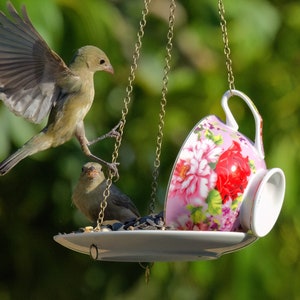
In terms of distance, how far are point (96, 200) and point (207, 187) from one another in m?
0.79

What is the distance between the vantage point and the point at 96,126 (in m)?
6.38

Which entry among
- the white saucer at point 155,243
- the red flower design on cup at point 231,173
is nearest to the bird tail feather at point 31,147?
the white saucer at point 155,243

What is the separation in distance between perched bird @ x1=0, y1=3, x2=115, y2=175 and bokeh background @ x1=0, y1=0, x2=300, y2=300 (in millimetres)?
575

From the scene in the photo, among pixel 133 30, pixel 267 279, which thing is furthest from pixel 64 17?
pixel 267 279

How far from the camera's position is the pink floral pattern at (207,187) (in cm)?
427

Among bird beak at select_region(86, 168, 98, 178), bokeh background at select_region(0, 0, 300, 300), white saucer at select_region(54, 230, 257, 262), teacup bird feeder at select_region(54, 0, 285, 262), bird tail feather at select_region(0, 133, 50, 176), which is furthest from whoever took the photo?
bokeh background at select_region(0, 0, 300, 300)

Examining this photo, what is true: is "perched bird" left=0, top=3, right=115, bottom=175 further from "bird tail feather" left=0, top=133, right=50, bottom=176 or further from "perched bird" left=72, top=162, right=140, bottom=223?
"perched bird" left=72, top=162, right=140, bottom=223

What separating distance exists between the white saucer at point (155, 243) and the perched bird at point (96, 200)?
560mm

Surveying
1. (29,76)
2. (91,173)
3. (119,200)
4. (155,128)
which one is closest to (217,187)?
(119,200)

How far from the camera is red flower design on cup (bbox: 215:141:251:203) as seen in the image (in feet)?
14.0

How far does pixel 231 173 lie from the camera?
169 inches

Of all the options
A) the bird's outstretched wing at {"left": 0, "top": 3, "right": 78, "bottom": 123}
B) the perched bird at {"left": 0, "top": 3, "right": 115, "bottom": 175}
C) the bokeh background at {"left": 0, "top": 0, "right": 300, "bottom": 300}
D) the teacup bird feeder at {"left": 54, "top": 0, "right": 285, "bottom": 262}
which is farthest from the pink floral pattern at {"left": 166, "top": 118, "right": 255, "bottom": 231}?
the bokeh background at {"left": 0, "top": 0, "right": 300, "bottom": 300}

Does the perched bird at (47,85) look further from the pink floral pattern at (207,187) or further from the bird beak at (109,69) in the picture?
the pink floral pattern at (207,187)

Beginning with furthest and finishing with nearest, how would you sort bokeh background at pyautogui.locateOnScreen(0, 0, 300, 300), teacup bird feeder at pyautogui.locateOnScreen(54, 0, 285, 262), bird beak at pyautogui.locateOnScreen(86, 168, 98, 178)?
bokeh background at pyautogui.locateOnScreen(0, 0, 300, 300) < bird beak at pyautogui.locateOnScreen(86, 168, 98, 178) < teacup bird feeder at pyautogui.locateOnScreen(54, 0, 285, 262)
